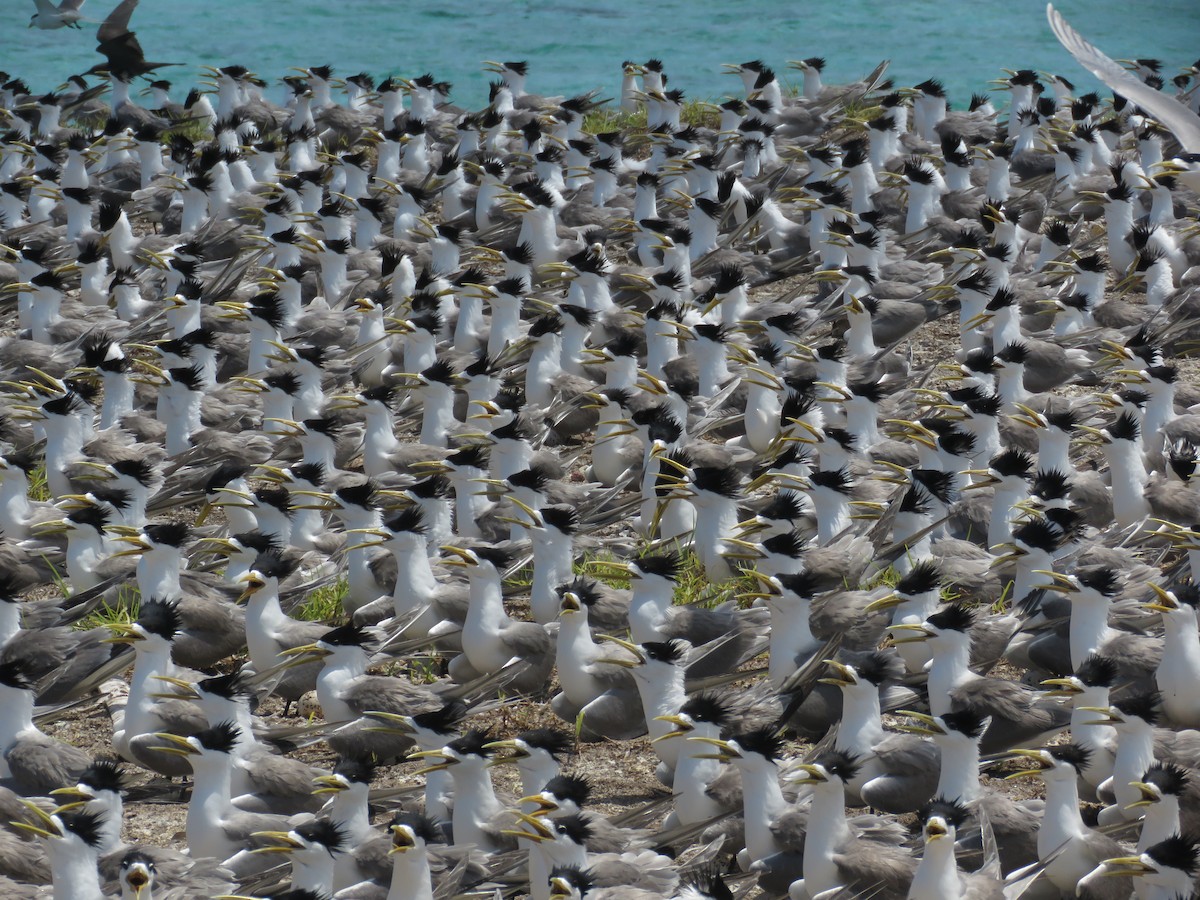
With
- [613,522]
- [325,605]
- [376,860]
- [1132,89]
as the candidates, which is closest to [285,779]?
[376,860]

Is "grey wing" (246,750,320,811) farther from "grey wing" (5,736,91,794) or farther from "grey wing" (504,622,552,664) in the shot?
"grey wing" (504,622,552,664)

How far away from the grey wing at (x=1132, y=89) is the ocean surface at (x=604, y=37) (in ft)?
33.4

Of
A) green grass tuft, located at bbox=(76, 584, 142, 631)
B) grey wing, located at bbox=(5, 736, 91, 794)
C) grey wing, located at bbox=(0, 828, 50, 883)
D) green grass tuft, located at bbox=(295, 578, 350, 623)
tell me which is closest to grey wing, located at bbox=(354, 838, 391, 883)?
grey wing, located at bbox=(0, 828, 50, 883)

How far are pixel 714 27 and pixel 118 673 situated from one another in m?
15.6

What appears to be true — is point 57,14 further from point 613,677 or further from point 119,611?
point 613,677

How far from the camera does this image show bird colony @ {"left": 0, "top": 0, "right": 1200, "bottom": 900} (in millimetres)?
4906

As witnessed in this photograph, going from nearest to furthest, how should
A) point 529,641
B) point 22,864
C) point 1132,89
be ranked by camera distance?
point 22,864 < point 529,641 < point 1132,89

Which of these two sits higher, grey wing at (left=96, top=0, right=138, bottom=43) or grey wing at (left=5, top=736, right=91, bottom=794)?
grey wing at (left=96, top=0, right=138, bottom=43)

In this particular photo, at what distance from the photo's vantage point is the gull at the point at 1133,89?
8.06 m

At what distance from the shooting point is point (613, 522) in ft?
24.1

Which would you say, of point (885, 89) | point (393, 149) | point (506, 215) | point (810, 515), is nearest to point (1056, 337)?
point (810, 515)

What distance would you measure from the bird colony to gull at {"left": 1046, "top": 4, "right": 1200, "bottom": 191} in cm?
3

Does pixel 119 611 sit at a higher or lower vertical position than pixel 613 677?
lower

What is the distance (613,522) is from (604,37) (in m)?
13.7
